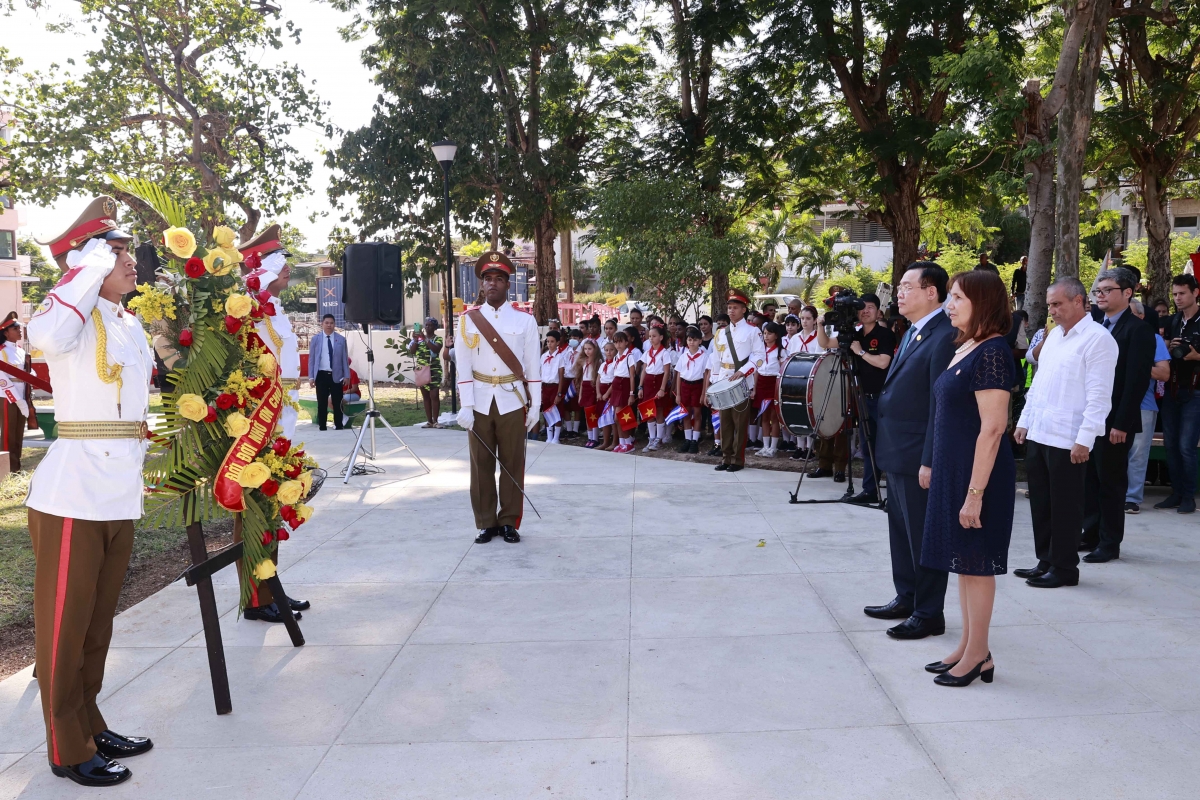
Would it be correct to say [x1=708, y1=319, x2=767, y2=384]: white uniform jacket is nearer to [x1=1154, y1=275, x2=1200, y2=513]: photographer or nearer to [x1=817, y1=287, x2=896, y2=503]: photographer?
[x1=817, y1=287, x2=896, y2=503]: photographer

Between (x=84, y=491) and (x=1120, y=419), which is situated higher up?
(x=84, y=491)

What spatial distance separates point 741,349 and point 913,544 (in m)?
6.18

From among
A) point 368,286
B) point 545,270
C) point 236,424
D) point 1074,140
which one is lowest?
point 236,424

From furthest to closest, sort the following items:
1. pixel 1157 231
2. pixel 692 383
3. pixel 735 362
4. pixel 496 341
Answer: pixel 1157 231 < pixel 692 383 < pixel 735 362 < pixel 496 341

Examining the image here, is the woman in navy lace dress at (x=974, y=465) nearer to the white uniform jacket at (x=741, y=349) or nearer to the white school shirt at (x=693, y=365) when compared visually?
the white uniform jacket at (x=741, y=349)

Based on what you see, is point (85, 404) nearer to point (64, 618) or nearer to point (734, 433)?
point (64, 618)

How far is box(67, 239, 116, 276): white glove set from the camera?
11.4ft

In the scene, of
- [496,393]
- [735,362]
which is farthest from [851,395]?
[496,393]

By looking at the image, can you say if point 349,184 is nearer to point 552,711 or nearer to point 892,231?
point 892,231

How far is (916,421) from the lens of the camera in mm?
4664

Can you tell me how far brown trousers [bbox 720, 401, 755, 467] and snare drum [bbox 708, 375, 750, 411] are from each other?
0.25 m

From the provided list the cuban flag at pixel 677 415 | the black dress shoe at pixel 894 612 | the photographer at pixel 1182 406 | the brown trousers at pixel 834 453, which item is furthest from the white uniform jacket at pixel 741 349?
the black dress shoe at pixel 894 612

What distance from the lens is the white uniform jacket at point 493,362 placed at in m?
7.22

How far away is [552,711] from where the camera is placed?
4027mm
